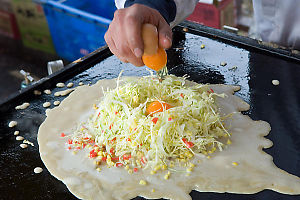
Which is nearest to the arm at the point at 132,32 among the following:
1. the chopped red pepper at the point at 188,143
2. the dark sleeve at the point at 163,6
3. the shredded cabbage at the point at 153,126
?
the dark sleeve at the point at 163,6

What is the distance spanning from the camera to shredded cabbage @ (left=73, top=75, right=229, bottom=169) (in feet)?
6.95

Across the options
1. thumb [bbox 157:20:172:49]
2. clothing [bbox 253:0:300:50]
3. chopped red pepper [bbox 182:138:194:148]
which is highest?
thumb [bbox 157:20:172:49]

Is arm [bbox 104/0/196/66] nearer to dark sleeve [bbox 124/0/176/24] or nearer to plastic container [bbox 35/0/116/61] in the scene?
dark sleeve [bbox 124/0/176/24]

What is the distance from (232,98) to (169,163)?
2.26 feet

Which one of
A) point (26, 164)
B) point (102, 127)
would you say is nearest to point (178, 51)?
point (102, 127)

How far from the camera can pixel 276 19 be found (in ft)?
9.43

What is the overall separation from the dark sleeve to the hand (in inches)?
9.5

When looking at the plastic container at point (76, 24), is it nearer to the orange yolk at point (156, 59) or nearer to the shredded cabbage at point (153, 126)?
the shredded cabbage at point (153, 126)

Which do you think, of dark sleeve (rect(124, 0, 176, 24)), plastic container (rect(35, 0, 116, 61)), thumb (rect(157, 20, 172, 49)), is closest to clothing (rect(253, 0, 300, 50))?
dark sleeve (rect(124, 0, 176, 24))

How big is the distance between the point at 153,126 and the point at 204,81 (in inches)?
27.6

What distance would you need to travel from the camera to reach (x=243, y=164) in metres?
2.07

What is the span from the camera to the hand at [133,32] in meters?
1.87

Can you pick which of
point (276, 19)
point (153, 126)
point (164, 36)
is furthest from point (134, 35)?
point (276, 19)

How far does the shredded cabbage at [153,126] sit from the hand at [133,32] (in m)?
0.38
